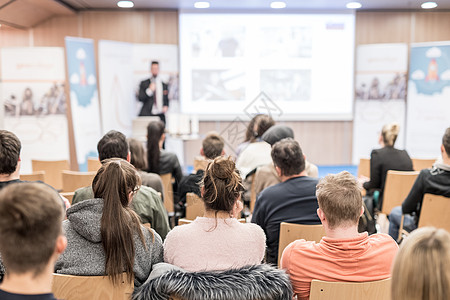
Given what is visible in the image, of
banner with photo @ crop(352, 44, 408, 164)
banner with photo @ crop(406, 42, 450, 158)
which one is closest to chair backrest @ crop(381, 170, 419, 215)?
banner with photo @ crop(406, 42, 450, 158)

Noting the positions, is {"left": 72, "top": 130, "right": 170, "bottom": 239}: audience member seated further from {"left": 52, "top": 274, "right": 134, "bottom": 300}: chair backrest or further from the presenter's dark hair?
the presenter's dark hair

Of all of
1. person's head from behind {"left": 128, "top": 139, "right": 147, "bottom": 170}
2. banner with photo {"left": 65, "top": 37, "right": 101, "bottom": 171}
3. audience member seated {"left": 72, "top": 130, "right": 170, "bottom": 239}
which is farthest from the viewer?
banner with photo {"left": 65, "top": 37, "right": 101, "bottom": 171}

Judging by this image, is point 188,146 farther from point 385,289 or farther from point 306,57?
point 385,289

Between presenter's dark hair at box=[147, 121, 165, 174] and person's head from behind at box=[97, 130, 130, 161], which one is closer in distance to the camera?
person's head from behind at box=[97, 130, 130, 161]

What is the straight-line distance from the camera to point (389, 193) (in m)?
3.86

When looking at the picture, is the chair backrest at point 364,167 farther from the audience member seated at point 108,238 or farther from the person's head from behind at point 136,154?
the audience member seated at point 108,238

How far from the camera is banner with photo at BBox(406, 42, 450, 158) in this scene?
7.11m

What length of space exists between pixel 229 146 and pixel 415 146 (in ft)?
10.5

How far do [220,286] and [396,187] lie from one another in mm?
2766

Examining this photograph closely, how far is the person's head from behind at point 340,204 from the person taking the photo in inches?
68.6

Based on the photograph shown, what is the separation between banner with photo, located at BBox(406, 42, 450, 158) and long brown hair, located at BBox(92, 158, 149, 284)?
6.56 metres

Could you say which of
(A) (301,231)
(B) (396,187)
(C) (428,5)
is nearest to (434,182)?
(B) (396,187)

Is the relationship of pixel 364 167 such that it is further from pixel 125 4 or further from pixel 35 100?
pixel 125 4

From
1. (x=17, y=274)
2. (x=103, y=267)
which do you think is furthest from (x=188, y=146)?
(x=17, y=274)
